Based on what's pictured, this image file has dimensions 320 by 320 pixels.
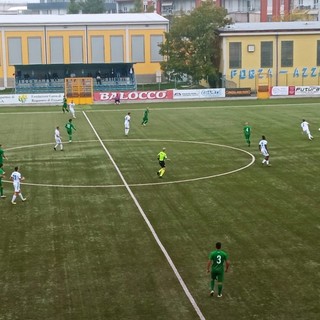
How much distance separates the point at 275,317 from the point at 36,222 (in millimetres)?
11906

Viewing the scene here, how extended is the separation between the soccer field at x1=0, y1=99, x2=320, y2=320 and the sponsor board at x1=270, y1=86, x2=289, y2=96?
35.5 m

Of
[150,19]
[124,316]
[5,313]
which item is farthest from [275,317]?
[150,19]

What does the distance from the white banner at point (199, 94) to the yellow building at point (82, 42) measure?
66.5 ft

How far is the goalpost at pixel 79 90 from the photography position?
79500mm

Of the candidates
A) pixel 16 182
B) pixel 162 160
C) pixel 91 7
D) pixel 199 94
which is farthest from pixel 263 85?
pixel 91 7

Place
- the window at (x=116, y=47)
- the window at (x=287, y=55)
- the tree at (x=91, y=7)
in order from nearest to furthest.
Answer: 1. the window at (x=287, y=55)
2. the window at (x=116, y=47)
3. the tree at (x=91, y=7)

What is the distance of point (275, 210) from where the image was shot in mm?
26281

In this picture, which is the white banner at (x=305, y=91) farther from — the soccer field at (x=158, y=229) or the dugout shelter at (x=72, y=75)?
the soccer field at (x=158, y=229)

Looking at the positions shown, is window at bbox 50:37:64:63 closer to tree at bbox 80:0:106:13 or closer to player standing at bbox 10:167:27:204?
tree at bbox 80:0:106:13

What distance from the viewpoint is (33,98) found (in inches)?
3113

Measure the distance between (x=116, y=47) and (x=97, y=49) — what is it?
2919 mm

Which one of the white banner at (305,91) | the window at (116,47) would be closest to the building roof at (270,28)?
the white banner at (305,91)

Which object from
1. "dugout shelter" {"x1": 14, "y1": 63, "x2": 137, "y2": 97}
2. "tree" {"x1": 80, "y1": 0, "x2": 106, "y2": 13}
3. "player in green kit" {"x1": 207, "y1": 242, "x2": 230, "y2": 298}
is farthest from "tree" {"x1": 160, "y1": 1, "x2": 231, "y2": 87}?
"tree" {"x1": 80, "y1": 0, "x2": 106, "y2": 13}

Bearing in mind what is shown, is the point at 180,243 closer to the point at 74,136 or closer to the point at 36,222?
the point at 36,222
